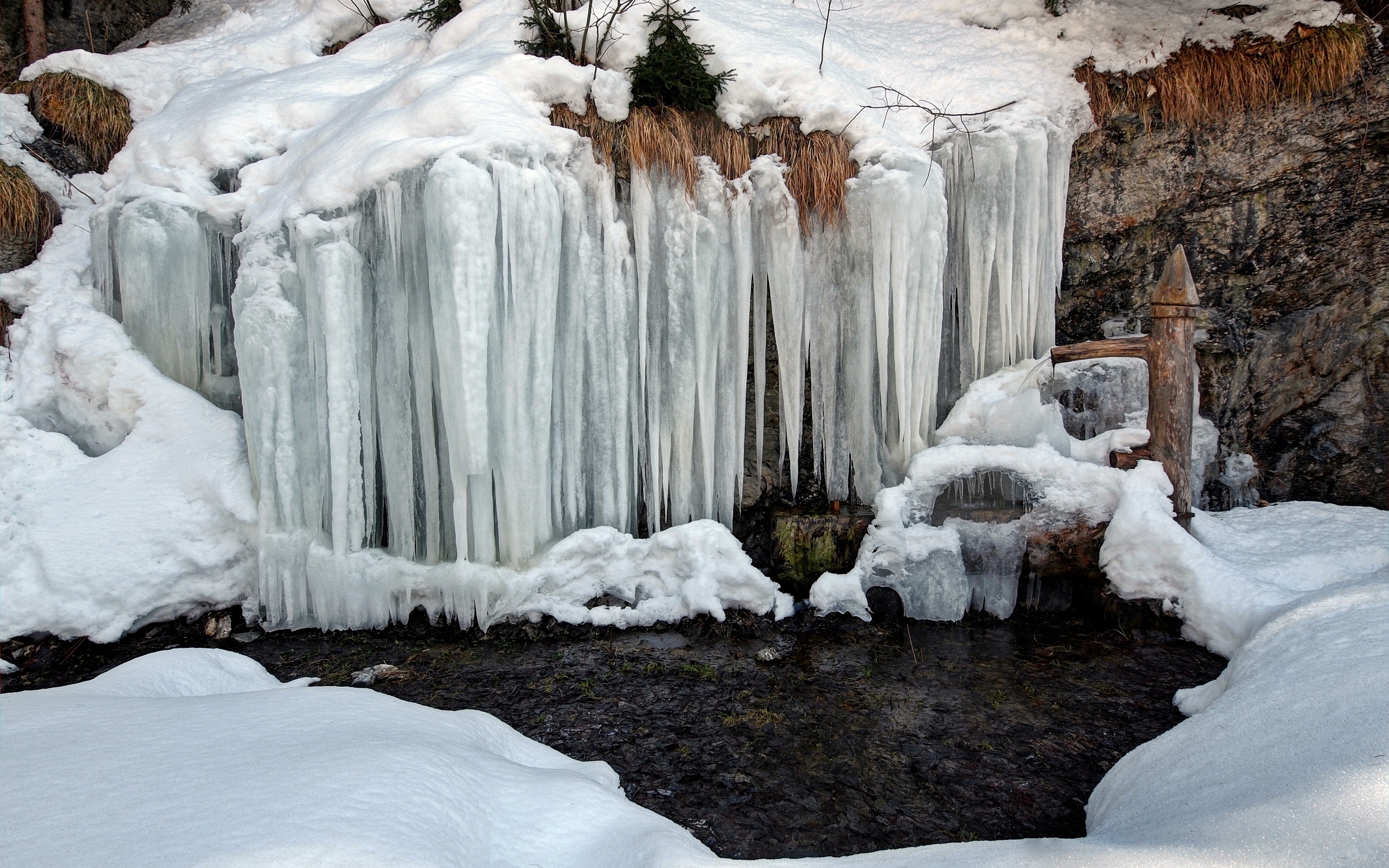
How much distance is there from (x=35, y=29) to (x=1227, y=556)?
1131cm

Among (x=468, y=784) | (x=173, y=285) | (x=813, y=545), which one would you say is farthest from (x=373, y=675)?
(x=173, y=285)

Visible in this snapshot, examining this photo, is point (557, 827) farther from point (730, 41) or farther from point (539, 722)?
point (730, 41)

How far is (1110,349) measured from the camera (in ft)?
17.5

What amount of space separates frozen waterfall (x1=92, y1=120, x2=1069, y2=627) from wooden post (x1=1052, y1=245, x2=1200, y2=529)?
113 cm

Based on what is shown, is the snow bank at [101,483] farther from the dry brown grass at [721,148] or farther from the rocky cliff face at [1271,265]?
the rocky cliff face at [1271,265]

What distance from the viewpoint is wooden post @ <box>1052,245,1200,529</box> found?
5.09m

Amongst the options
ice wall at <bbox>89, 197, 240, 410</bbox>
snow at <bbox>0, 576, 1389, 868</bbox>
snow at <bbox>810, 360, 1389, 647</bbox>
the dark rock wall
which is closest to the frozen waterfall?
ice wall at <bbox>89, 197, 240, 410</bbox>

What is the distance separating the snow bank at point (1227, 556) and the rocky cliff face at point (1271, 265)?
4.34ft

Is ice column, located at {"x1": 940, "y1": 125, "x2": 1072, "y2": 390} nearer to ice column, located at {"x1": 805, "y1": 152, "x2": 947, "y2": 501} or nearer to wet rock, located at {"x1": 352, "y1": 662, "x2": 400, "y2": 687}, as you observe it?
ice column, located at {"x1": 805, "y1": 152, "x2": 947, "y2": 501}

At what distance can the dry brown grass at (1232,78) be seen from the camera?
5.85 metres

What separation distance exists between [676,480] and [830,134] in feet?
9.62

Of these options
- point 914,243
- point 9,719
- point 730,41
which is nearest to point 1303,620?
point 914,243

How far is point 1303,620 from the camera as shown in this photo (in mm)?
3500

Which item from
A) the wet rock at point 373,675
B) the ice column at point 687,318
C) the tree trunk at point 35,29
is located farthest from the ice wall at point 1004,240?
the tree trunk at point 35,29
